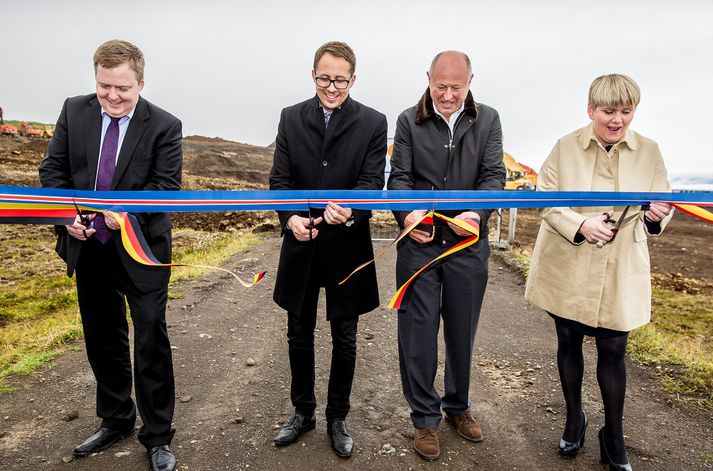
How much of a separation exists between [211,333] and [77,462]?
2428 mm

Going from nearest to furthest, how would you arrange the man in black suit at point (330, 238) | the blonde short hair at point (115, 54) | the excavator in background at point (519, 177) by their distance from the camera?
the blonde short hair at point (115, 54) < the man in black suit at point (330, 238) < the excavator in background at point (519, 177)

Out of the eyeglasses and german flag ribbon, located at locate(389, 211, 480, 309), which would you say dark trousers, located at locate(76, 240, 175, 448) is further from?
the eyeglasses

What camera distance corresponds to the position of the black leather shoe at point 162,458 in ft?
9.58

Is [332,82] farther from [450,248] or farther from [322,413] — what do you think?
[322,413]

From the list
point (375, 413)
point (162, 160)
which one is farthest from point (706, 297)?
point (162, 160)

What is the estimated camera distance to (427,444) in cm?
314

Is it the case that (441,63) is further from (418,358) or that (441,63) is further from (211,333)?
(211,333)

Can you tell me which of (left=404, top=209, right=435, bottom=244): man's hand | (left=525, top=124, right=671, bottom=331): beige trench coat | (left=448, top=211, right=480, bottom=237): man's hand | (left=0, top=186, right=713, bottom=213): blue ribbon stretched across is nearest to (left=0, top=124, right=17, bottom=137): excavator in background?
(left=0, top=186, right=713, bottom=213): blue ribbon stretched across

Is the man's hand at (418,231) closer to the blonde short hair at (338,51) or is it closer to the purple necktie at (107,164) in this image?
the blonde short hair at (338,51)

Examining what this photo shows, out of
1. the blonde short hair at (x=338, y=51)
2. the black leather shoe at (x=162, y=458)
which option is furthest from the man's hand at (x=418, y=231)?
the black leather shoe at (x=162, y=458)

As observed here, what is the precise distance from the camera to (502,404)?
12.9ft

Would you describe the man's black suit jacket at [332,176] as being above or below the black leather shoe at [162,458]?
above

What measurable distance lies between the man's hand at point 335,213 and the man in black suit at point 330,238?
3.4 inches

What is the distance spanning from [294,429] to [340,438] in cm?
31
